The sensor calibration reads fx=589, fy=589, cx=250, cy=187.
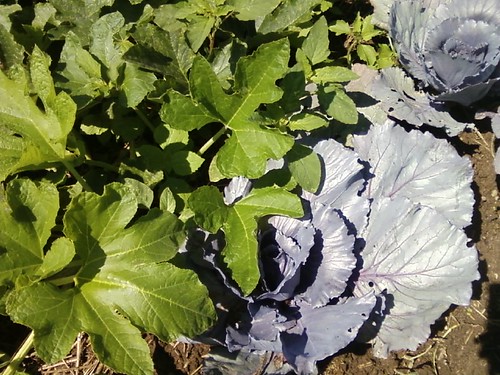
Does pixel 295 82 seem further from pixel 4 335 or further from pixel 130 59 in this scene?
pixel 4 335

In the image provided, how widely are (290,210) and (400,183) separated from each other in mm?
527

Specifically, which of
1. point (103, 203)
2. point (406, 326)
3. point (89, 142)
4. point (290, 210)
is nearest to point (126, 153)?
point (89, 142)

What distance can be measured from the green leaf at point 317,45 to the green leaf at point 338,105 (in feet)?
0.43

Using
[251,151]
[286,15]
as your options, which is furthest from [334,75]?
[251,151]

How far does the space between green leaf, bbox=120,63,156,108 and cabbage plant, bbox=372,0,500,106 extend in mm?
936

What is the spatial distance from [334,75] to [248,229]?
566 mm

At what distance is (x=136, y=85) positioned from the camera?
5.56ft

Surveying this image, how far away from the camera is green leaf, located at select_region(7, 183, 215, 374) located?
4.75 ft

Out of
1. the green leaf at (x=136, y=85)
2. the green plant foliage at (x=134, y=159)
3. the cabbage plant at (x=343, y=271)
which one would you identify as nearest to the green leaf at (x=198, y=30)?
the green plant foliage at (x=134, y=159)

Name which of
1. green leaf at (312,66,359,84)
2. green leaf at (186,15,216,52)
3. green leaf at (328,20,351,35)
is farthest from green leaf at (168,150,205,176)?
green leaf at (328,20,351,35)

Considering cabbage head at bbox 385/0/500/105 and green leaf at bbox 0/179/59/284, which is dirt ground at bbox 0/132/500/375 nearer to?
cabbage head at bbox 385/0/500/105

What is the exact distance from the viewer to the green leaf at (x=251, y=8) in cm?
187

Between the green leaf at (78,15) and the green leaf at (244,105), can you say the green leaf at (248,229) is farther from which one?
the green leaf at (78,15)

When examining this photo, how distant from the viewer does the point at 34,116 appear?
152cm
